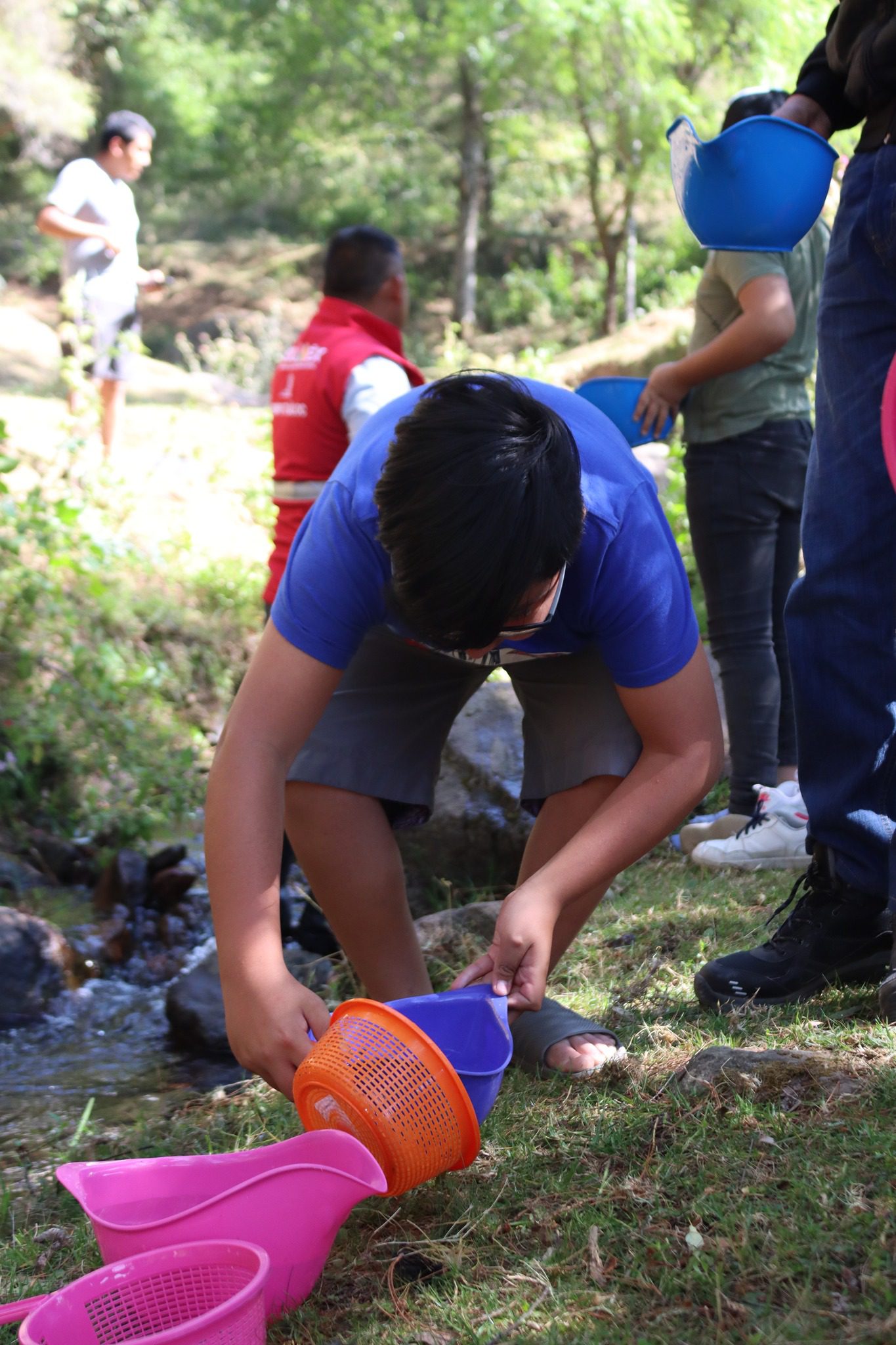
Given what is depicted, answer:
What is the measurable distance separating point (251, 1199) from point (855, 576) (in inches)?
54.0

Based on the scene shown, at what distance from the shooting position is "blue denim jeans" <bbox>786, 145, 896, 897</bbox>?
2.02 meters

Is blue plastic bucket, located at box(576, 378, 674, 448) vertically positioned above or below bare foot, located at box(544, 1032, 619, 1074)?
above

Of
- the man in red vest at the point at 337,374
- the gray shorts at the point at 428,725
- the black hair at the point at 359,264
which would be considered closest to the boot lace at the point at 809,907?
the gray shorts at the point at 428,725

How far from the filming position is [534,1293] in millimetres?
1473

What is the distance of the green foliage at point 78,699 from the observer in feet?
14.5

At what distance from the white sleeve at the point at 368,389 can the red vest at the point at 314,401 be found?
0.10 ft

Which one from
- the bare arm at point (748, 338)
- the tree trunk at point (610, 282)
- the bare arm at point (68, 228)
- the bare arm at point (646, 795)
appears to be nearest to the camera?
the bare arm at point (646, 795)

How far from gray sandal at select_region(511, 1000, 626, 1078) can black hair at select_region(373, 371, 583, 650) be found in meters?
0.78

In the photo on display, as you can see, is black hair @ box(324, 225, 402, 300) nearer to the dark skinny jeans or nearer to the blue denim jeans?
the dark skinny jeans

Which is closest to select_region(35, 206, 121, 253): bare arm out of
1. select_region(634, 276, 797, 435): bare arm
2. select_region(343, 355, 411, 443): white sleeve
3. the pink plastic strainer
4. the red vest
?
the red vest

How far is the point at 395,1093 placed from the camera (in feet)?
4.86

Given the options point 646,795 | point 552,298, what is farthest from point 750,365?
point 552,298

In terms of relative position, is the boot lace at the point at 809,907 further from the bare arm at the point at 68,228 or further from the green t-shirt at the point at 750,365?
the bare arm at the point at 68,228

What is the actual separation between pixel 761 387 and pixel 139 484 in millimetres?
4344
